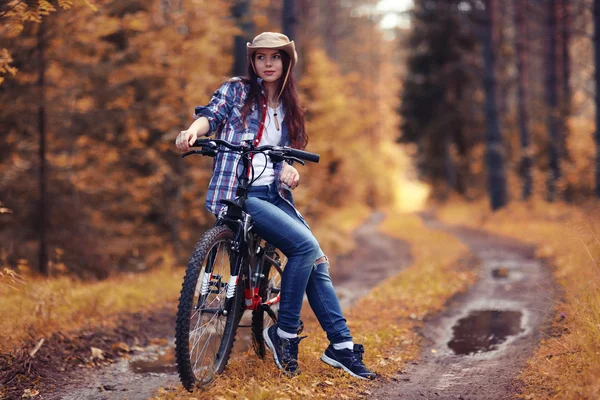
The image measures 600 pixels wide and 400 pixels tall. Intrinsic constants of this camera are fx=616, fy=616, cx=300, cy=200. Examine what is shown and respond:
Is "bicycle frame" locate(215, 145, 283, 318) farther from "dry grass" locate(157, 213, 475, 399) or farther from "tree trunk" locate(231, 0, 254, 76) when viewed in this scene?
"tree trunk" locate(231, 0, 254, 76)

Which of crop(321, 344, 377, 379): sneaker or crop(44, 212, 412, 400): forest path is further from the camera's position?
crop(44, 212, 412, 400): forest path

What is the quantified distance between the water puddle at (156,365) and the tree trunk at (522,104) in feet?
57.3

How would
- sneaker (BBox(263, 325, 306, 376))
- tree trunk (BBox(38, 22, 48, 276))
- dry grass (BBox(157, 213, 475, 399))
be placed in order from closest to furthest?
dry grass (BBox(157, 213, 475, 399)), sneaker (BBox(263, 325, 306, 376)), tree trunk (BBox(38, 22, 48, 276))

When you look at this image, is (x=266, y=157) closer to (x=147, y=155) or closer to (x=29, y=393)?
(x=29, y=393)

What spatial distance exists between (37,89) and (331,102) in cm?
1958

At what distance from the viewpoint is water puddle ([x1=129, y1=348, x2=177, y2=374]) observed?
5.09 metres

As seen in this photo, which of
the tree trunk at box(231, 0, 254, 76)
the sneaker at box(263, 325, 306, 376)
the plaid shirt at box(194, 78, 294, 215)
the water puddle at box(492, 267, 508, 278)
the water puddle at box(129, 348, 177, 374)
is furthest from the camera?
the tree trunk at box(231, 0, 254, 76)

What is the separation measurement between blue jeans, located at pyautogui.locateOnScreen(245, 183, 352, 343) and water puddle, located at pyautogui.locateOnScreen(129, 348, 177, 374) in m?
1.46

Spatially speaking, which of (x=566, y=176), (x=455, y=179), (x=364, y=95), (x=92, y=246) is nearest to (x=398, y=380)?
(x=92, y=246)

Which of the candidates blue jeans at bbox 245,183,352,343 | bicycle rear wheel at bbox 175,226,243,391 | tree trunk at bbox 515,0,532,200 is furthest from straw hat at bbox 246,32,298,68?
tree trunk at bbox 515,0,532,200

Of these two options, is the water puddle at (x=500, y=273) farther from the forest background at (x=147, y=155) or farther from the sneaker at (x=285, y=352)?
the sneaker at (x=285, y=352)

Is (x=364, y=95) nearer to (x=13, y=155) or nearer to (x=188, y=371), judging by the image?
(x=13, y=155)

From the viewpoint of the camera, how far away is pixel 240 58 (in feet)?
40.4

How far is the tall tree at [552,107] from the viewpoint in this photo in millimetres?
18750
